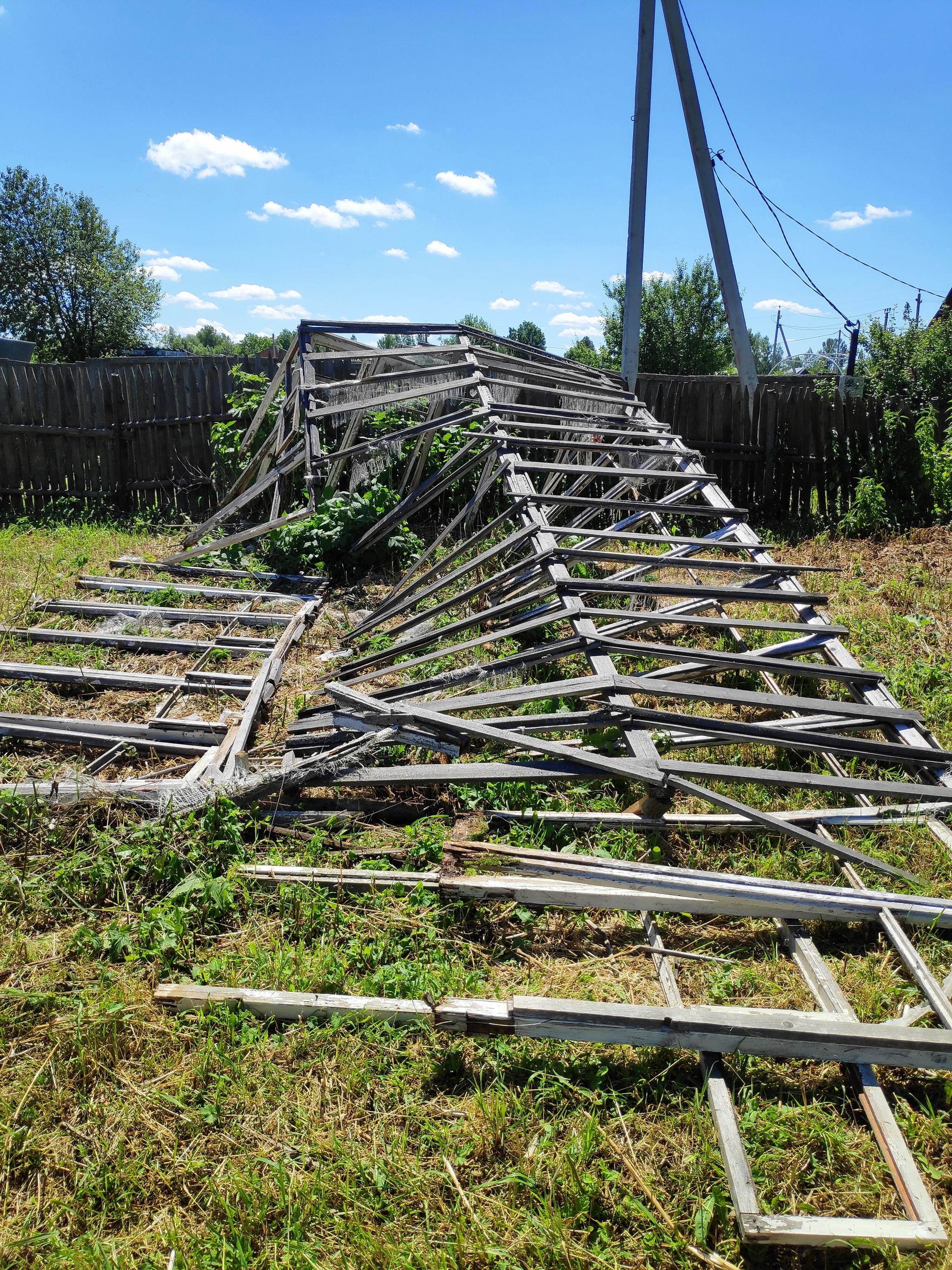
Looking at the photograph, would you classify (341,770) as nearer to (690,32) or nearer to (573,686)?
(573,686)

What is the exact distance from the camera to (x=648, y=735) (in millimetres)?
3633

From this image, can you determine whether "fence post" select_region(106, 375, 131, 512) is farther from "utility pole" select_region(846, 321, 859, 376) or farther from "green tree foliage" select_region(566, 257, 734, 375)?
"green tree foliage" select_region(566, 257, 734, 375)

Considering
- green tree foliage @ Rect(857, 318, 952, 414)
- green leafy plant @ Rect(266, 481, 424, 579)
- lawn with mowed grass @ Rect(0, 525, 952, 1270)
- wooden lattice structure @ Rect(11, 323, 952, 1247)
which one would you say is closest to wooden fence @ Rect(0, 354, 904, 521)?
green tree foliage @ Rect(857, 318, 952, 414)

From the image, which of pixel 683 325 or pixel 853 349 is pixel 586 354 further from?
pixel 853 349

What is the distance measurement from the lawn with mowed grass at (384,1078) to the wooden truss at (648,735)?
0.12 m

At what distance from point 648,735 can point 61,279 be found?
52.5 m

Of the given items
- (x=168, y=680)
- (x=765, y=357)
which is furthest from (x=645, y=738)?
(x=765, y=357)

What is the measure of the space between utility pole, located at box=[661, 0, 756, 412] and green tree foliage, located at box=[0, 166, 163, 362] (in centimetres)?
4339

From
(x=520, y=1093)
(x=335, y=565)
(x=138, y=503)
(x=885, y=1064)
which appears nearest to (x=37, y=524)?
(x=138, y=503)

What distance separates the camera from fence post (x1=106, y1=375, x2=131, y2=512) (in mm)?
11227

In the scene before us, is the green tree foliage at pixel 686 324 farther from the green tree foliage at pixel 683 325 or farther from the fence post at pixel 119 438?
the fence post at pixel 119 438

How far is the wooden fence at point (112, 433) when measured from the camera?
1128 cm

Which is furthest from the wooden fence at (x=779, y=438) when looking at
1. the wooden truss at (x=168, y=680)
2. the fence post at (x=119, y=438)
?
the fence post at (x=119, y=438)

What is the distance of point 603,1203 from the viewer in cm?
217
